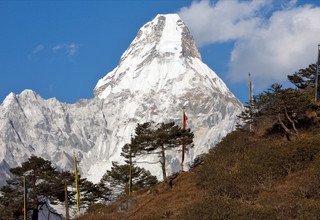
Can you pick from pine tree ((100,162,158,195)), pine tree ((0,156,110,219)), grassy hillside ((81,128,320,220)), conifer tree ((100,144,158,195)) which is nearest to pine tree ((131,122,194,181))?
pine tree ((0,156,110,219))

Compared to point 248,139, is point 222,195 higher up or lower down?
lower down

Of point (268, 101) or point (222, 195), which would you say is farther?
point (268, 101)

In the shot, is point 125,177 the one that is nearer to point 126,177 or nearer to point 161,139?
point 126,177

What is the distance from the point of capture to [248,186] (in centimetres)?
2962

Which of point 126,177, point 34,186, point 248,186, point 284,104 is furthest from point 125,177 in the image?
point 248,186

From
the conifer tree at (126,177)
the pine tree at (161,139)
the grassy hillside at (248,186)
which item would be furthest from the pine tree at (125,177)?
the grassy hillside at (248,186)

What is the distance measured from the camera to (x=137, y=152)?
199ft

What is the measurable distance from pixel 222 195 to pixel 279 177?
3601mm

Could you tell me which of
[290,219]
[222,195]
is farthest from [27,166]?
[290,219]

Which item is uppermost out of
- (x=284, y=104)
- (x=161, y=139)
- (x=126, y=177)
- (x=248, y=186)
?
(x=126, y=177)

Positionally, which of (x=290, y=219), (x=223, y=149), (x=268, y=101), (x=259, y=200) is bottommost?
(x=290, y=219)

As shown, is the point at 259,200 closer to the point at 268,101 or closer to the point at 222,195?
the point at 222,195

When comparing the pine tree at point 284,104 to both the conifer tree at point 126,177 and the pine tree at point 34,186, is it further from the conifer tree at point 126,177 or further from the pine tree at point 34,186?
the conifer tree at point 126,177

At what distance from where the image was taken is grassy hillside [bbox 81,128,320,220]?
2412cm
